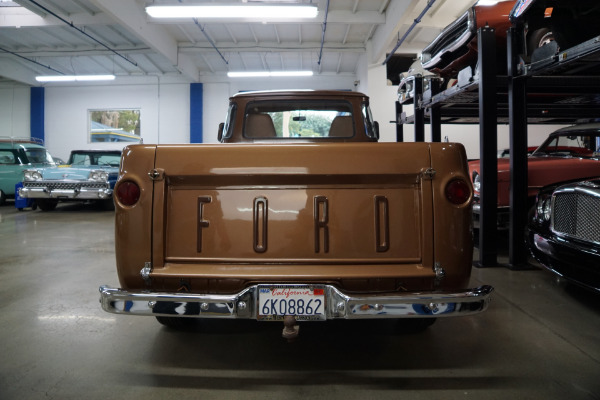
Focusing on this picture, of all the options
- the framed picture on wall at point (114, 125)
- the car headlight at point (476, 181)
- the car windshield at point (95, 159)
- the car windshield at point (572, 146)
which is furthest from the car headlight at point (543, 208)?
the framed picture on wall at point (114, 125)

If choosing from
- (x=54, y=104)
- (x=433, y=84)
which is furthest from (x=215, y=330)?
(x=54, y=104)

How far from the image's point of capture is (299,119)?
3.39 meters

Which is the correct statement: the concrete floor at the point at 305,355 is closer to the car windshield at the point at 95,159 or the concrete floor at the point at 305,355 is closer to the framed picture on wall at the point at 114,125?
the car windshield at the point at 95,159

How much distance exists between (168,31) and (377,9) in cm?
674

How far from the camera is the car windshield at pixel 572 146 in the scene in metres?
5.08

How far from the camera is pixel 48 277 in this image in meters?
4.02

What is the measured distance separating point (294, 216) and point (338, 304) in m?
0.47

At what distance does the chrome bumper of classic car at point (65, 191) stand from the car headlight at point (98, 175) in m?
0.14

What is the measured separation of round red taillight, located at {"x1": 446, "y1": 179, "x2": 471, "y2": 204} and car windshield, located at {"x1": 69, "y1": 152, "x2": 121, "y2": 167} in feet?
32.4

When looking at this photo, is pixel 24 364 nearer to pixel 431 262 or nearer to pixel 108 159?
pixel 431 262

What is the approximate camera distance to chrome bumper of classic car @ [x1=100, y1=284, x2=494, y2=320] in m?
1.71

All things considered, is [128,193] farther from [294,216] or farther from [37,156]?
[37,156]

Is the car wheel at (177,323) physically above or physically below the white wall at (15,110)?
below

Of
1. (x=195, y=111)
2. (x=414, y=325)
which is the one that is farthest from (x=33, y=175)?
(x=414, y=325)
